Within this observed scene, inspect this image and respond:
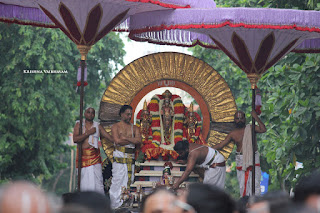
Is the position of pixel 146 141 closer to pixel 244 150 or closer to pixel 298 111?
pixel 244 150

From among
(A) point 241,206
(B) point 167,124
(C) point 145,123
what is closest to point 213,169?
(B) point 167,124

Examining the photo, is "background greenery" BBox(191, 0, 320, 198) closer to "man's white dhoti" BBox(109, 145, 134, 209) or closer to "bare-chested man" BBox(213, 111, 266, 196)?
"bare-chested man" BBox(213, 111, 266, 196)

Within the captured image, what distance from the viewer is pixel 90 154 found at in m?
9.90

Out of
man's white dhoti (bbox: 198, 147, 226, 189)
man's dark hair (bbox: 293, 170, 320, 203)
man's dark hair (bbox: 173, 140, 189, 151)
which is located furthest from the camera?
man's white dhoti (bbox: 198, 147, 226, 189)

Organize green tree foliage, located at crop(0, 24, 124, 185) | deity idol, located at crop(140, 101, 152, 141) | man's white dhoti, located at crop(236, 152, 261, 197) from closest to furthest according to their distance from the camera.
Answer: man's white dhoti, located at crop(236, 152, 261, 197) → deity idol, located at crop(140, 101, 152, 141) → green tree foliage, located at crop(0, 24, 124, 185)

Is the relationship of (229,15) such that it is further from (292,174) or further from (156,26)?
(292,174)

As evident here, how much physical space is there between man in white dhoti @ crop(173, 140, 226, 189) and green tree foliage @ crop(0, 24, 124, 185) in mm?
8865

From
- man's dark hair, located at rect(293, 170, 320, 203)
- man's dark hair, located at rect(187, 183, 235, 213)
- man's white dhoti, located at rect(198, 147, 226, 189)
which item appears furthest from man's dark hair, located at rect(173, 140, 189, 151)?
man's dark hair, located at rect(187, 183, 235, 213)

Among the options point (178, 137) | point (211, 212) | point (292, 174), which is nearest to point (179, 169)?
point (178, 137)

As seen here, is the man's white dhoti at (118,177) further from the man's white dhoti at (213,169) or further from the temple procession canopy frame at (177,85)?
the man's white dhoti at (213,169)

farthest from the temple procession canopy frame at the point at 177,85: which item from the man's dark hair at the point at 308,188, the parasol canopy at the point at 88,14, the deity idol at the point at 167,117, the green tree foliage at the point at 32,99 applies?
the green tree foliage at the point at 32,99

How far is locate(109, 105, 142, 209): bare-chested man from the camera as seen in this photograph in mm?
10039

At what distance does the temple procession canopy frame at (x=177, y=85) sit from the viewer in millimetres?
10656

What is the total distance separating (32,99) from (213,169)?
359 inches
